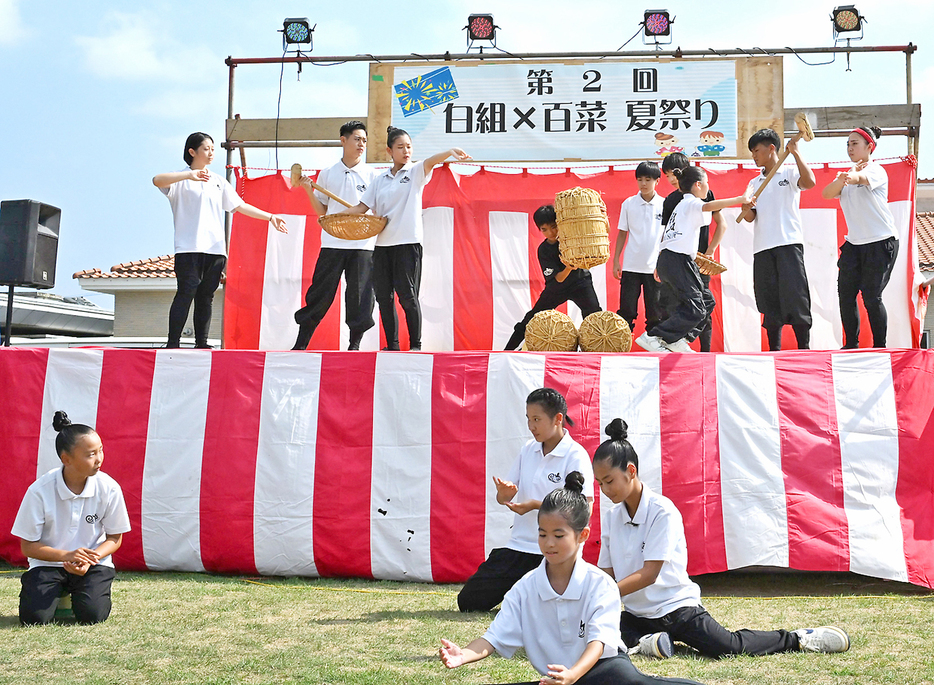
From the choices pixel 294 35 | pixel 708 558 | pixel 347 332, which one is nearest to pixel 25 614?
pixel 708 558

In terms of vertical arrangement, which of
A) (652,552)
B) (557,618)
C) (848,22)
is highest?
(848,22)

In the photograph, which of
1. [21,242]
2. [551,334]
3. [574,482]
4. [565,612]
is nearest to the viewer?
[565,612]

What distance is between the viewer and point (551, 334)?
6.17 m

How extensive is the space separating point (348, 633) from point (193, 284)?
321 cm

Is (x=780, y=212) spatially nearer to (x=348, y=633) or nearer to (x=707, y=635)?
(x=707, y=635)

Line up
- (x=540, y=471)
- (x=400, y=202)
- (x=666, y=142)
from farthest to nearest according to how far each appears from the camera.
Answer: (x=666, y=142), (x=400, y=202), (x=540, y=471)

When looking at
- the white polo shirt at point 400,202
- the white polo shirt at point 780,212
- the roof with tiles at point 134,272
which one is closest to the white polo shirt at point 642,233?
the white polo shirt at point 780,212

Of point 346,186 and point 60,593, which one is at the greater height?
point 346,186

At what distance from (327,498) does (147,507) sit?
1.15m

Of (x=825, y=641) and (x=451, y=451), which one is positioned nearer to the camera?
(x=825, y=641)

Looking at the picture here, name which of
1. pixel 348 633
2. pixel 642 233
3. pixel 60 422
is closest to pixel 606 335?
pixel 642 233

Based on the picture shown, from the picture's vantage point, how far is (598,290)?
850 cm

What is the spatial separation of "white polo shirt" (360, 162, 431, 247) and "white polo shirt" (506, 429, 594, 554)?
2.57 metres

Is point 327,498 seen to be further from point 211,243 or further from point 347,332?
point 347,332
